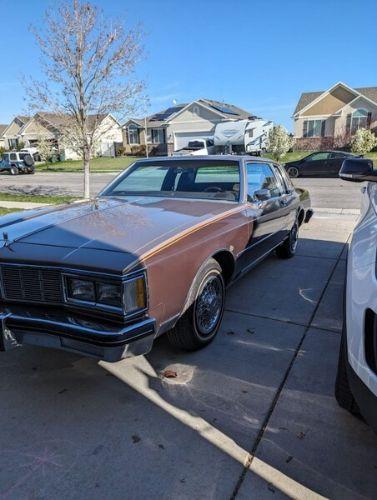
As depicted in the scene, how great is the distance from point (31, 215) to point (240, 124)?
3154 cm

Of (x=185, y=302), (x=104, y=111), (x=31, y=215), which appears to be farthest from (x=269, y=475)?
(x=104, y=111)

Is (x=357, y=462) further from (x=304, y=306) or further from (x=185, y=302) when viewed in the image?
(x=304, y=306)

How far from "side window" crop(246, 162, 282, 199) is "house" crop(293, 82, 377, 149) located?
34236 millimetres

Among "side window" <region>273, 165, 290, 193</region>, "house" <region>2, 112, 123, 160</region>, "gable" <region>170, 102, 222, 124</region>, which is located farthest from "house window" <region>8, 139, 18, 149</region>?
"side window" <region>273, 165, 290, 193</region>

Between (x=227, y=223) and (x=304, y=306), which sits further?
(x=304, y=306)

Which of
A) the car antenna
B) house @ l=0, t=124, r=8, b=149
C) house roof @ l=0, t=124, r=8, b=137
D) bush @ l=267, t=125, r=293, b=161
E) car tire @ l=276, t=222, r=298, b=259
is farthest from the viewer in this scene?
house roof @ l=0, t=124, r=8, b=137

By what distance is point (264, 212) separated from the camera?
4480mm

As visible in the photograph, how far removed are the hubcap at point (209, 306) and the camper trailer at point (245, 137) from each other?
29416 millimetres

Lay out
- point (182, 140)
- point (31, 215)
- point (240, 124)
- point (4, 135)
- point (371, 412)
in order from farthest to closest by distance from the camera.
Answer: point (4, 135)
point (182, 140)
point (240, 124)
point (31, 215)
point (371, 412)

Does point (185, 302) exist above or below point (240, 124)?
below

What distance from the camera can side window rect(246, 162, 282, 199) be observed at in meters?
4.39

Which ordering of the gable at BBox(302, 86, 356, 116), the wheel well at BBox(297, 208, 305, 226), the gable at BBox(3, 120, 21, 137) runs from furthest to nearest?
1. the gable at BBox(3, 120, 21, 137)
2. the gable at BBox(302, 86, 356, 116)
3. the wheel well at BBox(297, 208, 305, 226)

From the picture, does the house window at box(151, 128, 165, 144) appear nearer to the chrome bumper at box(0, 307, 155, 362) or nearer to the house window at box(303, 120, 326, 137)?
the house window at box(303, 120, 326, 137)

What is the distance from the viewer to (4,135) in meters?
61.8
